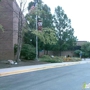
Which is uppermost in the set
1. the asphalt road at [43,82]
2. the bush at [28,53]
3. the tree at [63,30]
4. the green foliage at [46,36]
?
the tree at [63,30]

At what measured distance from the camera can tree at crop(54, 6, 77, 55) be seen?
60322mm

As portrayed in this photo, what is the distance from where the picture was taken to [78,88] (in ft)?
38.1

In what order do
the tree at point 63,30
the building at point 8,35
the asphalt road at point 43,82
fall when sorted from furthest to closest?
the tree at point 63,30 < the building at point 8,35 < the asphalt road at point 43,82

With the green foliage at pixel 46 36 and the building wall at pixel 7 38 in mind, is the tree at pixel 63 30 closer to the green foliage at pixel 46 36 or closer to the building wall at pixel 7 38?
the building wall at pixel 7 38

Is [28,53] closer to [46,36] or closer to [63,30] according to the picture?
[46,36]

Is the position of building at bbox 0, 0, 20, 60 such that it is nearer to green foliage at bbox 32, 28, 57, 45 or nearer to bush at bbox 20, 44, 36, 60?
bush at bbox 20, 44, 36, 60

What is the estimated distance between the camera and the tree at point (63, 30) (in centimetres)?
6032

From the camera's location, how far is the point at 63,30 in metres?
61.1

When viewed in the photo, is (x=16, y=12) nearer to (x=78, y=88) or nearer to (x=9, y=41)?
(x=9, y=41)

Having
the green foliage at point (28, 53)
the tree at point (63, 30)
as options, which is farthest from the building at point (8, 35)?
the tree at point (63, 30)

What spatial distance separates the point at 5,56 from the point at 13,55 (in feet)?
3.71

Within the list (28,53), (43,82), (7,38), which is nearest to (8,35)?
(7,38)

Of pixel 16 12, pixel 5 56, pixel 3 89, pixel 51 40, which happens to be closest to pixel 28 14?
pixel 16 12

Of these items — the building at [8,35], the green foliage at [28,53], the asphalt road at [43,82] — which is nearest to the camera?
the asphalt road at [43,82]
